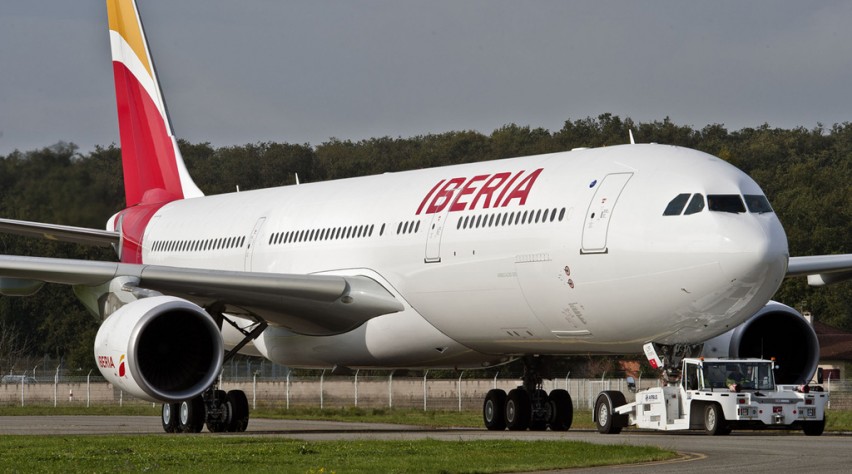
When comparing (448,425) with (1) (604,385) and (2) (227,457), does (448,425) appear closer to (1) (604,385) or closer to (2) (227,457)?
(1) (604,385)

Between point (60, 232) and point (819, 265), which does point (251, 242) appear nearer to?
point (60, 232)

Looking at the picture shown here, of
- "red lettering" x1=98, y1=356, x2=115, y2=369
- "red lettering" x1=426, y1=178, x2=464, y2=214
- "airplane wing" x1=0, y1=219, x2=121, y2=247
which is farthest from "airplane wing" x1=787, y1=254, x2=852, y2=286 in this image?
"airplane wing" x1=0, y1=219, x2=121, y2=247

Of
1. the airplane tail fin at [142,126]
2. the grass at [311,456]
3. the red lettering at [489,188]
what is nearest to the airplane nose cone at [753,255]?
the grass at [311,456]

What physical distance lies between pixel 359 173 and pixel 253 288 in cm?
5141

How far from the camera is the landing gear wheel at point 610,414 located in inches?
770

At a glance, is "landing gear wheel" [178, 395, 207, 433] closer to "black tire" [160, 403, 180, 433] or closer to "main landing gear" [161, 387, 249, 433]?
"main landing gear" [161, 387, 249, 433]

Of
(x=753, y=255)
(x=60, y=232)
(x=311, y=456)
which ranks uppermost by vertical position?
(x=60, y=232)

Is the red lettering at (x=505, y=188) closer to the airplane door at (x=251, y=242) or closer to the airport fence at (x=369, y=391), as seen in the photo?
the airplane door at (x=251, y=242)

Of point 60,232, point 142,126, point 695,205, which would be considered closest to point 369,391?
point 142,126

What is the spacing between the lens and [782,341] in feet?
74.3

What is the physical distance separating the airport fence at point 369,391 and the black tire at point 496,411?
478 inches

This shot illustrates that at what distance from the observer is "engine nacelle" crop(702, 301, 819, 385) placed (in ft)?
72.8

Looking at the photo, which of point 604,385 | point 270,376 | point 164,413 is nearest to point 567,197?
point 164,413

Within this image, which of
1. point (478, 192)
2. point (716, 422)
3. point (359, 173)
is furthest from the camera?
point (359, 173)
